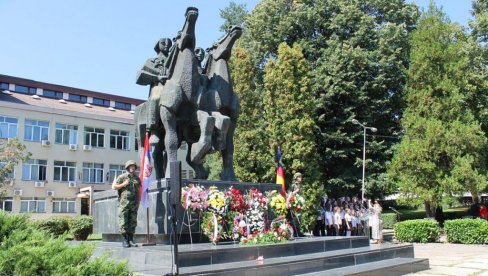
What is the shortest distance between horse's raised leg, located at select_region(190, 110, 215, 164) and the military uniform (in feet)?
6.16

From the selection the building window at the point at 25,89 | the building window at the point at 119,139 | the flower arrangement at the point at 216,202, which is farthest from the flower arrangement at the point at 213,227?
the building window at the point at 25,89

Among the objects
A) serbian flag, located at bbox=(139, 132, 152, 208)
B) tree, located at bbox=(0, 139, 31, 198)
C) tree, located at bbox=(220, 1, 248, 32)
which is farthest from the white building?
serbian flag, located at bbox=(139, 132, 152, 208)

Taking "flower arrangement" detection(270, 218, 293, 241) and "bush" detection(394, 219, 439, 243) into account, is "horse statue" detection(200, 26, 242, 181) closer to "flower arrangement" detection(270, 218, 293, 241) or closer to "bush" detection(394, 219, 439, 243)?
"flower arrangement" detection(270, 218, 293, 241)

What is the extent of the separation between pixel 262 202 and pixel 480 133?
19981mm

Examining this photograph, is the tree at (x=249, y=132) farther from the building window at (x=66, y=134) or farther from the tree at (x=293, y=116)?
the building window at (x=66, y=134)

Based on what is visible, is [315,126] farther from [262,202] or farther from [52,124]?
[52,124]

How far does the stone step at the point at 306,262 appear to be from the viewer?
25.7 ft

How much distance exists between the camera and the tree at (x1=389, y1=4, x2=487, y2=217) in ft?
86.1

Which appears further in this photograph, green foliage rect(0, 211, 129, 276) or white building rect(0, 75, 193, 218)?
white building rect(0, 75, 193, 218)

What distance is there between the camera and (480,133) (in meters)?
26.5

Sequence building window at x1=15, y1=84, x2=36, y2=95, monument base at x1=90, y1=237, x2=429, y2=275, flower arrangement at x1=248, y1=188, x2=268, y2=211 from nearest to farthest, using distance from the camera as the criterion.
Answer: monument base at x1=90, y1=237, x2=429, y2=275
flower arrangement at x1=248, y1=188, x2=268, y2=211
building window at x1=15, y1=84, x2=36, y2=95

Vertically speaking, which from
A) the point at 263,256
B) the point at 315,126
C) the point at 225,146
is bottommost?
the point at 263,256

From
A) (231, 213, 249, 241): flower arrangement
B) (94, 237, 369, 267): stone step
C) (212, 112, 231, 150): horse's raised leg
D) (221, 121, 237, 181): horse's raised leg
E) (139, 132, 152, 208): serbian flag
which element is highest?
(212, 112, 231, 150): horse's raised leg

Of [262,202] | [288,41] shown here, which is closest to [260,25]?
[288,41]
